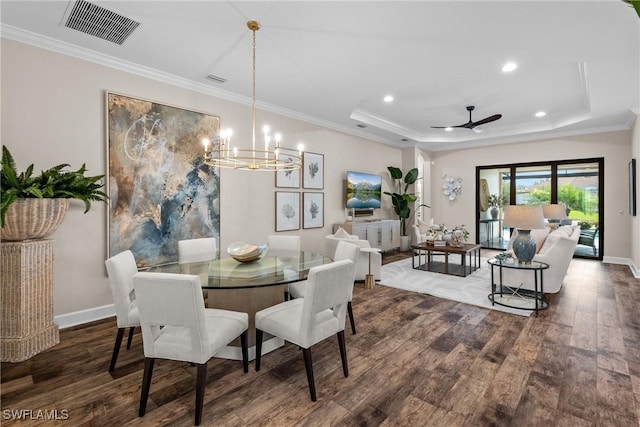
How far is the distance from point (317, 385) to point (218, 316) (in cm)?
87

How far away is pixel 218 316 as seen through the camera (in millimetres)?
2291

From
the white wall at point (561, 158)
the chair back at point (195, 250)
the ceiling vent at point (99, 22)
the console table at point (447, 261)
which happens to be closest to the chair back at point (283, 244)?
the chair back at point (195, 250)

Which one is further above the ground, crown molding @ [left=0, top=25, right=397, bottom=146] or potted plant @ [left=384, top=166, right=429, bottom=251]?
crown molding @ [left=0, top=25, right=397, bottom=146]

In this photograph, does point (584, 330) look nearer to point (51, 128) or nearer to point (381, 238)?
point (381, 238)

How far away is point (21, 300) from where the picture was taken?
256cm

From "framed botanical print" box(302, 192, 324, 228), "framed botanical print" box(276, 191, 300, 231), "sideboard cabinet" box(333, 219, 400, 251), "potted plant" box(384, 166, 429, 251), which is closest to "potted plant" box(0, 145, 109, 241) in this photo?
"framed botanical print" box(276, 191, 300, 231)

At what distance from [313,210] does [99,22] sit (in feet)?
12.7

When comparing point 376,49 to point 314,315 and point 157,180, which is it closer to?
point 314,315

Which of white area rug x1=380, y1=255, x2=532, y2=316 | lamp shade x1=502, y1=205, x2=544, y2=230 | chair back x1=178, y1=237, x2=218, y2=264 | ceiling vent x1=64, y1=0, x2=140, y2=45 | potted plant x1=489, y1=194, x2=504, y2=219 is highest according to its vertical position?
ceiling vent x1=64, y1=0, x2=140, y2=45

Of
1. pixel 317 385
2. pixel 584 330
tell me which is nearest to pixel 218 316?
pixel 317 385

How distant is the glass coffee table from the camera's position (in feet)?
12.0

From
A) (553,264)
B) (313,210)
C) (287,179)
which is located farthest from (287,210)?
(553,264)

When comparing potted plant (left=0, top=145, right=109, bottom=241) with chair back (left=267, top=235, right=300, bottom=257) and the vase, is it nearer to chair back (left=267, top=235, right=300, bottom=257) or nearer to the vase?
chair back (left=267, top=235, right=300, bottom=257)

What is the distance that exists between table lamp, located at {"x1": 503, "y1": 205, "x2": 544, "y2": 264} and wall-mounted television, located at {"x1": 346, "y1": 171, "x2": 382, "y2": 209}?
3.27 m
